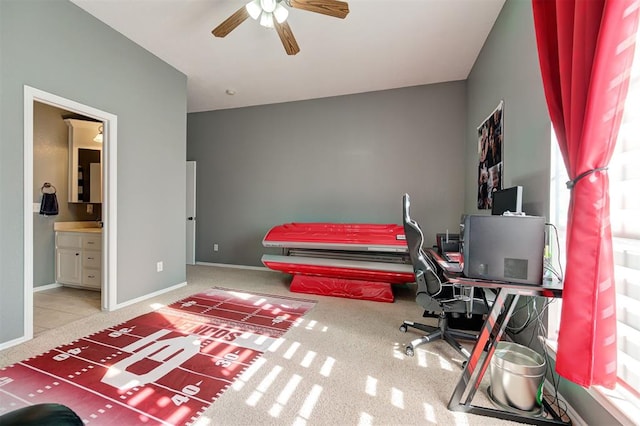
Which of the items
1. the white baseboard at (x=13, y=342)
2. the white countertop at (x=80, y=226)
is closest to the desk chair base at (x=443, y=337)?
the white baseboard at (x=13, y=342)

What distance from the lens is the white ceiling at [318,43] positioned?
2484mm

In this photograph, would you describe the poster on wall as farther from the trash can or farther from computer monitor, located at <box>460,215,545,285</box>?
the trash can

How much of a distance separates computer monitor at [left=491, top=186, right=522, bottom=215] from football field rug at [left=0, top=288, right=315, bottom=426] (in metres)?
2.04

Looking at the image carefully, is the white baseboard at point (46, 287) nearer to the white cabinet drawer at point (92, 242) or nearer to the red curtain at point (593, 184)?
the white cabinet drawer at point (92, 242)

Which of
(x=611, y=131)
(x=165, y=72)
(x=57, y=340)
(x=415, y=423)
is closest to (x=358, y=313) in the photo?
(x=415, y=423)

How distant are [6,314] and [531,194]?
3.99 metres

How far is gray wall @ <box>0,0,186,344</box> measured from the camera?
203 centimetres

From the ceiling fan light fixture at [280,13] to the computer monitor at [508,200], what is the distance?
7.19 feet

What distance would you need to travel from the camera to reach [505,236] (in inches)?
54.2

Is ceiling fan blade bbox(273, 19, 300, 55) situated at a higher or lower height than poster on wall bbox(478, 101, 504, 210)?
higher

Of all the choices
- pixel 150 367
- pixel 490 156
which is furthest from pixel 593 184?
pixel 150 367

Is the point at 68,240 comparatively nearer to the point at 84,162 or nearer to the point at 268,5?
the point at 84,162

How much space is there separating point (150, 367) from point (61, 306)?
6.59ft

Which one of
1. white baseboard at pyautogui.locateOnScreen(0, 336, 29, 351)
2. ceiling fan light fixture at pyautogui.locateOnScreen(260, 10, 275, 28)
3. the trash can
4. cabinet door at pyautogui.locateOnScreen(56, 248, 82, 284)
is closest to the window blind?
the trash can
